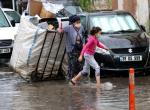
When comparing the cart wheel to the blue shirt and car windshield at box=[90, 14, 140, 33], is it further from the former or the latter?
car windshield at box=[90, 14, 140, 33]

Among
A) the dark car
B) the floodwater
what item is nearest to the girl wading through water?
the floodwater

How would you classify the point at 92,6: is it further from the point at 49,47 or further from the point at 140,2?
the point at 49,47

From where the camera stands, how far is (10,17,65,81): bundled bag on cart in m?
14.8

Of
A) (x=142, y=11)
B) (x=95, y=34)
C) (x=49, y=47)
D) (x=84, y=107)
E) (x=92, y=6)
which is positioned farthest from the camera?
(x=92, y=6)

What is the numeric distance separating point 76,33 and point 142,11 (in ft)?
35.0

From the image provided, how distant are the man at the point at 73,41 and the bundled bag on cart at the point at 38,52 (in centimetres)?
22

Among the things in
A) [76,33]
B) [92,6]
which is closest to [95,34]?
[76,33]

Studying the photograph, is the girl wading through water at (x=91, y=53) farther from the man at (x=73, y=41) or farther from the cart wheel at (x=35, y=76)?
the cart wheel at (x=35, y=76)

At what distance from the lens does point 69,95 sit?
12.8 m

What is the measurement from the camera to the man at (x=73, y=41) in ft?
48.5

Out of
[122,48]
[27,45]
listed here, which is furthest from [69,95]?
[122,48]

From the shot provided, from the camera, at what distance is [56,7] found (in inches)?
682

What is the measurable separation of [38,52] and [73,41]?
0.88 m

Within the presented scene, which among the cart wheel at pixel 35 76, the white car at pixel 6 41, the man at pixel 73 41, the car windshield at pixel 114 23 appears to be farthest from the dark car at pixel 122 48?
the white car at pixel 6 41
